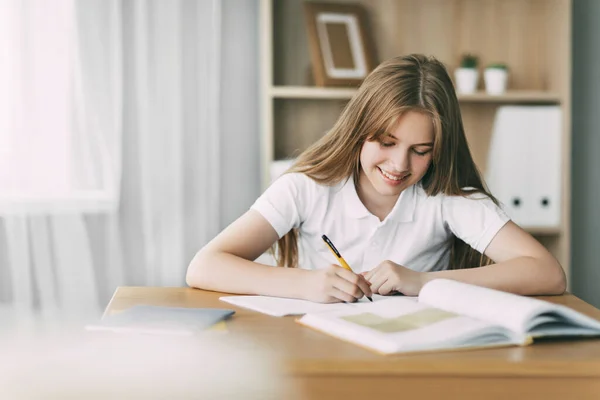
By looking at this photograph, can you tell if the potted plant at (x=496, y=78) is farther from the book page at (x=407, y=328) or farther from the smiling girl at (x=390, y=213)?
the book page at (x=407, y=328)

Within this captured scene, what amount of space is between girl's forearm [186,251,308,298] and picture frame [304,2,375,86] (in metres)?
1.47

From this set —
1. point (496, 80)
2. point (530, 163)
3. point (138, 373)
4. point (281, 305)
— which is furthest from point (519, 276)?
point (496, 80)

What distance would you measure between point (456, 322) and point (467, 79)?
2.00 metres

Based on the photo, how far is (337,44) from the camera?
111 inches

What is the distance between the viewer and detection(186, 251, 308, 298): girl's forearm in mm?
1293

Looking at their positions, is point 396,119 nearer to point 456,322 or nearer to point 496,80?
point 456,322

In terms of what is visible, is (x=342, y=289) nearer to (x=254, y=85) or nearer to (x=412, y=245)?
(x=412, y=245)

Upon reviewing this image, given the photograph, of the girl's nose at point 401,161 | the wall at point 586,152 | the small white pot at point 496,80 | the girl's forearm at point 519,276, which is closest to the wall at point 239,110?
the small white pot at point 496,80

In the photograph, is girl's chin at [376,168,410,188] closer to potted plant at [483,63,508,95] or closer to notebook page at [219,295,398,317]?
notebook page at [219,295,398,317]

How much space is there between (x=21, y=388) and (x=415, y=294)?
69 cm

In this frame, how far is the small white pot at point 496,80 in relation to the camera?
285cm

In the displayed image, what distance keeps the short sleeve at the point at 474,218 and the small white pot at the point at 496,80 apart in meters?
1.30

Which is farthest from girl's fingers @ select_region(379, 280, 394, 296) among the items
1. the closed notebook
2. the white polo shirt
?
the white polo shirt

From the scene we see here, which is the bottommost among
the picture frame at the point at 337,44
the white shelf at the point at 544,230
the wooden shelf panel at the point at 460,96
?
the white shelf at the point at 544,230
